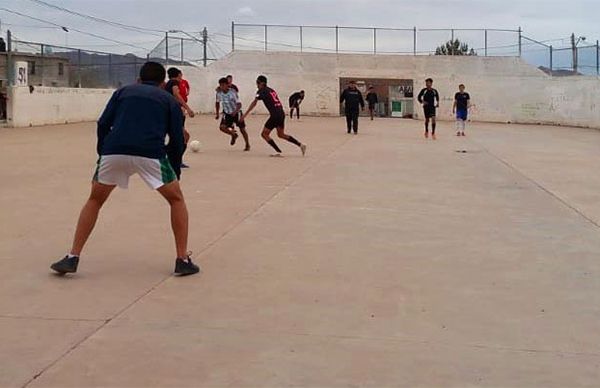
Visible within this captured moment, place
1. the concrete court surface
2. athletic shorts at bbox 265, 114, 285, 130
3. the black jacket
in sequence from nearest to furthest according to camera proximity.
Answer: the concrete court surface → athletic shorts at bbox 265, 114, 285, 130 → the black jacket

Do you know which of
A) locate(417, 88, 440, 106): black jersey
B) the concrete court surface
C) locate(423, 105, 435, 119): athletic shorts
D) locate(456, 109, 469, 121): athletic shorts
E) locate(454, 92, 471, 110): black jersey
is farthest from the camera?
locate(456, 109, 469, 121): athletic shorts

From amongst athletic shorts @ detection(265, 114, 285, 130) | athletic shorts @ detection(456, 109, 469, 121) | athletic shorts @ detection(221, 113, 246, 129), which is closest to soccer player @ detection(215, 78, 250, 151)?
athletic shorts @ detection(221, 113, 246, 129)

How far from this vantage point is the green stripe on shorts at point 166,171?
6.07 m

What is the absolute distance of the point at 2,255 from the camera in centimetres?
680

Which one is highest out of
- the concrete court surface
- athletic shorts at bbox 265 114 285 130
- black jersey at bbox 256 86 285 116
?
black jersey at bbox 256 86 285 116

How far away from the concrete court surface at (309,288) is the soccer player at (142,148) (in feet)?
1.16

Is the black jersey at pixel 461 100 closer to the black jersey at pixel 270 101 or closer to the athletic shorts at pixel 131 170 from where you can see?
the black jersey at pixel 270 101

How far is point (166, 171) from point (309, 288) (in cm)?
144

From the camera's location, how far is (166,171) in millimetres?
6102

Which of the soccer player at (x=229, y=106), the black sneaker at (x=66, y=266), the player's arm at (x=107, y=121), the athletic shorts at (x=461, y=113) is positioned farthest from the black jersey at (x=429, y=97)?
the black sneaker at (x=66, y=266)

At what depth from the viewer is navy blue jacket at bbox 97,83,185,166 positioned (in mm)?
5930

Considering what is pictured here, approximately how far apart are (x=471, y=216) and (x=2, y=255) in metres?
5.26

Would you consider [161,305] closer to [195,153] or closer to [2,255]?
[2,255]

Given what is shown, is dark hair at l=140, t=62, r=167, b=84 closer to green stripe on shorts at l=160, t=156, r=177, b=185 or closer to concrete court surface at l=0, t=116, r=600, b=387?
green stripe on shorts at l=160, t=156, r=177, b=185
